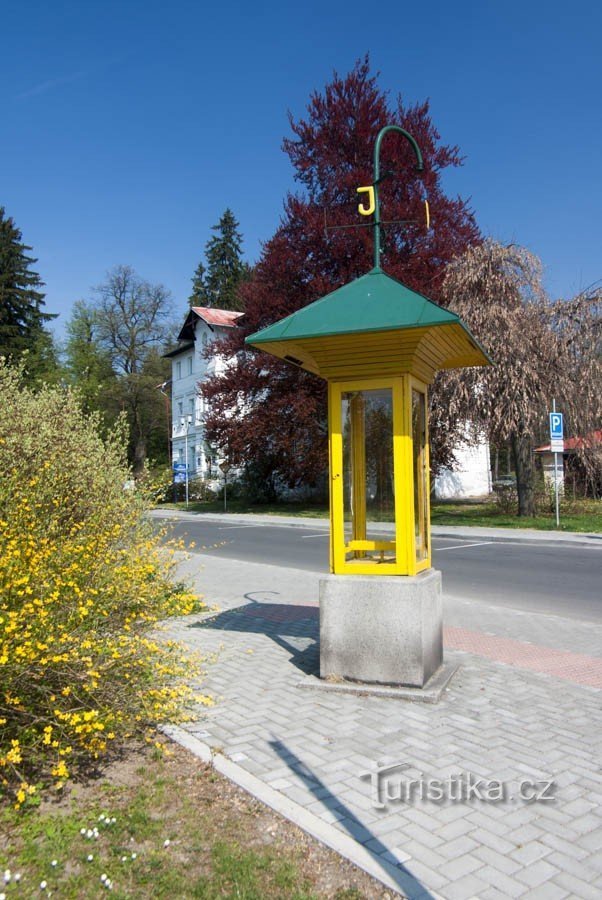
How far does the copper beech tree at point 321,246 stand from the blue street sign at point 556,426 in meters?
9.74

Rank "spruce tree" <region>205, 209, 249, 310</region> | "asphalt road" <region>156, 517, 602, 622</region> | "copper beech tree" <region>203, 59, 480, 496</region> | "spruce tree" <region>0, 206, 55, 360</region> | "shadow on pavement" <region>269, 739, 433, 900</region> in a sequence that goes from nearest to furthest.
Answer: "shadow on pavement" <region>269, 739, 433, 900</region> < "asphalt road" <region>156, 517, 602, 622</region> < "copper beech tree" <region>203, 59, 480, 496</region> < "spruce tree" <region>0, 206, 55, 360</region> < "spruce tree" <region>205, 209, 249, 310</region>

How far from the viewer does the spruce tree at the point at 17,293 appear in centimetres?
4659

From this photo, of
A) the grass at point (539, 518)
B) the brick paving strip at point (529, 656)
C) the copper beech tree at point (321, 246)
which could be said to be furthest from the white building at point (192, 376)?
the brick paving strip at point (529, 656)

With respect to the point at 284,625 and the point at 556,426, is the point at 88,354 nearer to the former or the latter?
the point at 556,426

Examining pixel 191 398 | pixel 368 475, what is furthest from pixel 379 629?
pixel 191 398

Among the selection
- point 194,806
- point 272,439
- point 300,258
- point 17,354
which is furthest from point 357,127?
point 194,806

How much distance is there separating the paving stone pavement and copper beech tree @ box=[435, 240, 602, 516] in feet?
46.9

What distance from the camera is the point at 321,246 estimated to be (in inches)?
1182

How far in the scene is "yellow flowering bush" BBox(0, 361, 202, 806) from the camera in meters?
3.82

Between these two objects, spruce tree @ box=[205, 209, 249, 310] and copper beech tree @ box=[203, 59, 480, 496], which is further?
spruce tree @ box=[205, 209, 249, 310]

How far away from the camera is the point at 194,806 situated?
12.2 ft

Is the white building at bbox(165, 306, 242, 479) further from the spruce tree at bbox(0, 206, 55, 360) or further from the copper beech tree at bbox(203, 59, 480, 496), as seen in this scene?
the copper beech tree at bbox(203, 59, 480, 496)

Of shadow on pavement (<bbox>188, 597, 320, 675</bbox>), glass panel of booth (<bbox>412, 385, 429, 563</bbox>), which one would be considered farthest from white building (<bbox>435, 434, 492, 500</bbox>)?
glass panel of booth (<bbox>412, 385, 429, 563</bbox>)

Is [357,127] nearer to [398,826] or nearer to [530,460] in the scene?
[530,460]
